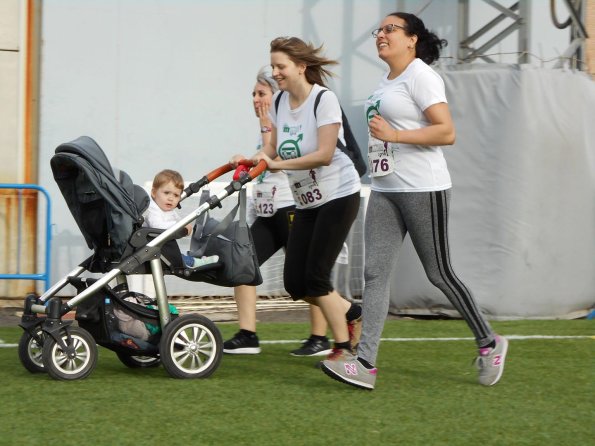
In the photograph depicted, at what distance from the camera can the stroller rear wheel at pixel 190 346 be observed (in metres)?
5.85

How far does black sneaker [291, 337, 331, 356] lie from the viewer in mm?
7031

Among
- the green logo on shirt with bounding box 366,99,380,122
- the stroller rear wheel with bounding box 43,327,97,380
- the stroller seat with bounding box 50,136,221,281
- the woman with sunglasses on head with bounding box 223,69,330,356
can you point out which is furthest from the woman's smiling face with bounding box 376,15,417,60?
the stroller rear wheel with bounding box 43,327,97,380

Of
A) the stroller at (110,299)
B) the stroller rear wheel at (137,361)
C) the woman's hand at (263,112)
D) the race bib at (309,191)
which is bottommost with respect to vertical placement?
the stroller rear wheel at (137,361)

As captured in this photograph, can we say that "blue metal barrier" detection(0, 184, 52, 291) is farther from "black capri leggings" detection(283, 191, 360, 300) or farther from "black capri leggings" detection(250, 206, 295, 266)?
"black capri leggings" detection(283, 191, 360, 300)

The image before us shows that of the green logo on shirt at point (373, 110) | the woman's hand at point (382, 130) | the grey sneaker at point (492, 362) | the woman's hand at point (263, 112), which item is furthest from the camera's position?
the woman's hand at point (263, 112)

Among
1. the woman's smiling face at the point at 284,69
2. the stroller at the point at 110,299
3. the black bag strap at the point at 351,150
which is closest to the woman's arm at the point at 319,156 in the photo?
the stroller at the point at 110,299

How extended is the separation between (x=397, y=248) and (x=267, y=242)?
5.12 feet

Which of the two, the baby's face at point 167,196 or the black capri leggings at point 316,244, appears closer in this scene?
the black capri leggings at point 316,244

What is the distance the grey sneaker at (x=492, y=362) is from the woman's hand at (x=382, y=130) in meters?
1.17

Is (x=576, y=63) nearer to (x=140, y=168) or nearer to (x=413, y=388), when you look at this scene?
(x=140, y=168)

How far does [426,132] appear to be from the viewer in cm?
552

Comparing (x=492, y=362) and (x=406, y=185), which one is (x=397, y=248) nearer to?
(x=406, y=185)

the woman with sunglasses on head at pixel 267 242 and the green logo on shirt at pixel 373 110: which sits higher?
the green logo on shirt at pixel 373 110

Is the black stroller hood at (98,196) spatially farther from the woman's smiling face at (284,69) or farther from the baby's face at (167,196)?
the woman's smiling face at (284,69)
